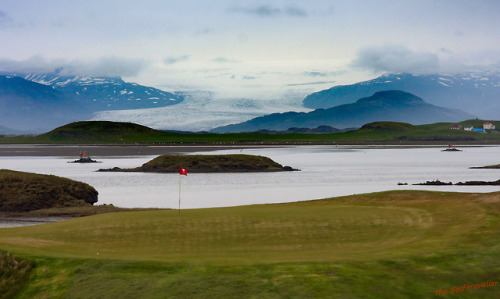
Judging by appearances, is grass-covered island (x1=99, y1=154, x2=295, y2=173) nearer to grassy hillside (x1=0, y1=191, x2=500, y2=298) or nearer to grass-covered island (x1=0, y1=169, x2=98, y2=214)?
grass-covered island (x1=0, y1=169, x2=98, y2=214)

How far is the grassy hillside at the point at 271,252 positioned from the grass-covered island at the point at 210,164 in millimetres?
65718

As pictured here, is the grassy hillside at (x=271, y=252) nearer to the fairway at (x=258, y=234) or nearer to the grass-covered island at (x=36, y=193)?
the fairway at (x=258, y=234)

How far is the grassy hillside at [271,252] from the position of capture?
12422mm

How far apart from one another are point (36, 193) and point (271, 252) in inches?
1103

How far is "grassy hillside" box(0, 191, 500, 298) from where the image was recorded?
489 inches

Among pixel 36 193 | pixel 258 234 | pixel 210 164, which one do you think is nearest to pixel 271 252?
pixel 258 234

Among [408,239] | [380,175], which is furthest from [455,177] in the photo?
[408,239]

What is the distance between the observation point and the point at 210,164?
92938 mm

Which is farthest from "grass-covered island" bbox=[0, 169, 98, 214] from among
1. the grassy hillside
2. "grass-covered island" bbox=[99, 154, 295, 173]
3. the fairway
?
"grass-covered island" bbox=[99, 154, 295, 173]

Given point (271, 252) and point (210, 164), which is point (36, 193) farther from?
point (210, 164)

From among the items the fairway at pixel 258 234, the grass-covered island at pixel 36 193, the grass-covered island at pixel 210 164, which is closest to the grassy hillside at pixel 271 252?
the fairway at pixel 258 234

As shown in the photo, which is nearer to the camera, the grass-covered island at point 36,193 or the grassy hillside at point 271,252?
the grassy hillside at point 271,252

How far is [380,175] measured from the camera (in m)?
79.6

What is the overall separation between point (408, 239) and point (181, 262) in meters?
8.14
